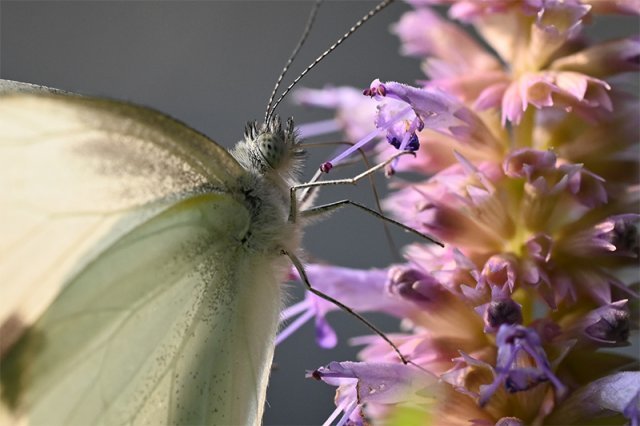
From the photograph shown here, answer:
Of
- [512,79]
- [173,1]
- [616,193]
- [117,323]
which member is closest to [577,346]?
[616,193]

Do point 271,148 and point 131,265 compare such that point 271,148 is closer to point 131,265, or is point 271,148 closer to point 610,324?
point 131,265

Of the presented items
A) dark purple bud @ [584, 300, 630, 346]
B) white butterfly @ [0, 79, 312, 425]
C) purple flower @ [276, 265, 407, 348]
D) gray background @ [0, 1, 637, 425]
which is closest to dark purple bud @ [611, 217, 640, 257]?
dark purple bud @ [584, 300, 630, 346]

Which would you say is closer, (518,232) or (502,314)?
(502,314)

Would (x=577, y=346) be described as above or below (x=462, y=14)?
below

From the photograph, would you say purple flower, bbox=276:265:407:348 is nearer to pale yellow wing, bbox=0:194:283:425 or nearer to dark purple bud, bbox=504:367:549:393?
pale yellow wing, bbox=0:194:283:425

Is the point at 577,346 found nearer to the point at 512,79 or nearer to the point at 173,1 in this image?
the point at 512,79

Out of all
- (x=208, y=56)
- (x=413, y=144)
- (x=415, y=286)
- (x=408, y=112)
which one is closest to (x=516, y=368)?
(x=415, y=286)

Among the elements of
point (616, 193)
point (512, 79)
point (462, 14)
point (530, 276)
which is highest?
point (462, 14)
